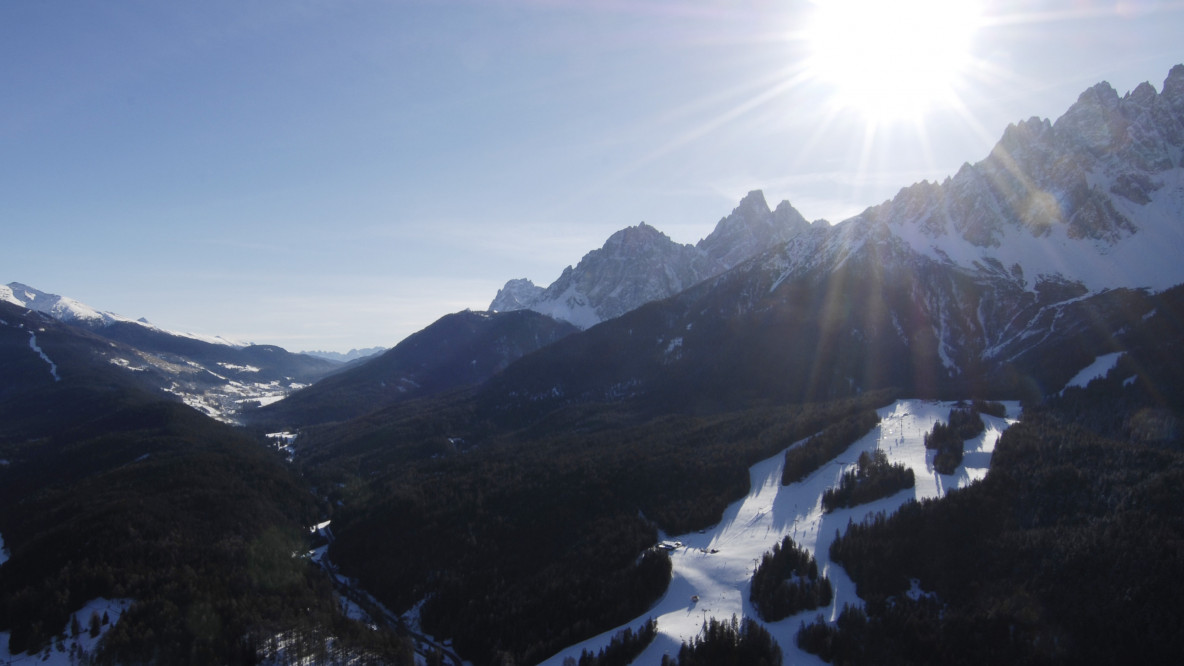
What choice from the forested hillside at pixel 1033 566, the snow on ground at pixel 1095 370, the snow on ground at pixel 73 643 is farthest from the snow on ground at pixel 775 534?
the snow on ground at pixel 1095 370

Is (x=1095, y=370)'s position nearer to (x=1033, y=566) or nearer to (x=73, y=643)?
(x=1033, y=566)

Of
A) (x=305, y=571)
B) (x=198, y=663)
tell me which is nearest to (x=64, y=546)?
(x=305, y=571)

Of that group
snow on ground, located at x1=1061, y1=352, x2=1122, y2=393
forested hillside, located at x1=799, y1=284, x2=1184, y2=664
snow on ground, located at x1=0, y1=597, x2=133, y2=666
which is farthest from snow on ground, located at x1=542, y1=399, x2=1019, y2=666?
snow on ground, located at x1=1061, y1=352, x2=1122, y2=393

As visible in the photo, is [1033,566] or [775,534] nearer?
[1033,566]

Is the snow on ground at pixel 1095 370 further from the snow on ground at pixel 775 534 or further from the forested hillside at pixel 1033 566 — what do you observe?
the forested hillside at pixel 1033 566

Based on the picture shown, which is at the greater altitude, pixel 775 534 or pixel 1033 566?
pixel 1033 566

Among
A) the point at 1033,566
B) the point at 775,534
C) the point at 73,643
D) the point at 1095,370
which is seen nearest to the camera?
the point at 1033,566

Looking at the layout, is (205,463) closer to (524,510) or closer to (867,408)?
(524,510)

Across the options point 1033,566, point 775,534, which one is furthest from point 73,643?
point 1033,566
